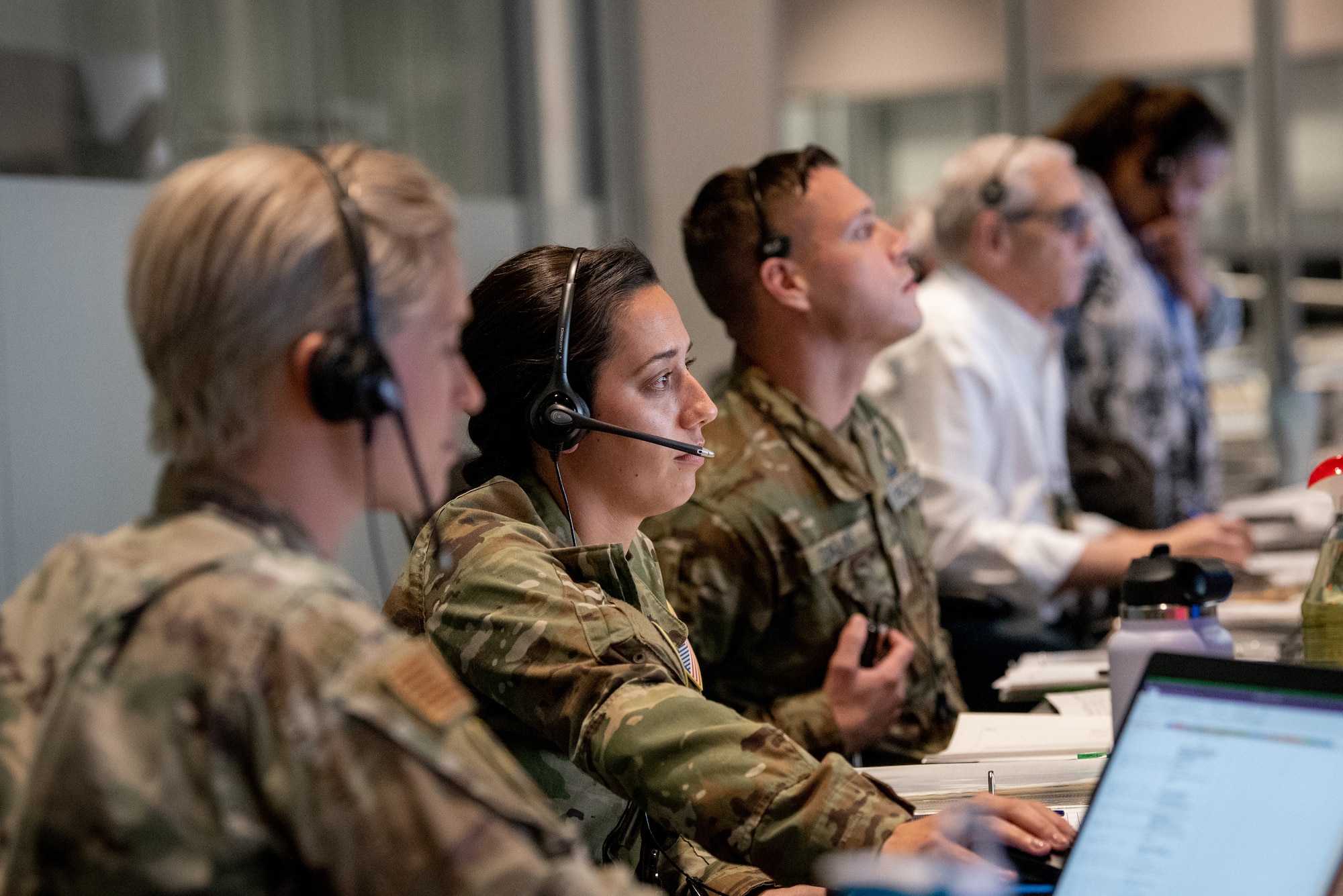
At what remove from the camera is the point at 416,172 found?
35.0 inches

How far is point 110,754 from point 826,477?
1.37 metres

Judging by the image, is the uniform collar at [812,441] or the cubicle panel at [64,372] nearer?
the uniform collar at [812,441]

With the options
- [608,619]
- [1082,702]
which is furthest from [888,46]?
[608,619]

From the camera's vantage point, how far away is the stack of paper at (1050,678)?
1957mm

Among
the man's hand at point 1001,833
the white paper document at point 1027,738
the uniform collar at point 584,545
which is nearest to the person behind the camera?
the man's hand at point 1001,833

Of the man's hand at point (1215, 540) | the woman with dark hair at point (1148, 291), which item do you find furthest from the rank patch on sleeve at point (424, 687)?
the woman with dark hair at point (1148, 291)

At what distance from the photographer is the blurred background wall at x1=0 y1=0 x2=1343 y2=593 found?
7.16 ft

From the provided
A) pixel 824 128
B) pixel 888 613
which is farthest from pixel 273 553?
pixel 824 128

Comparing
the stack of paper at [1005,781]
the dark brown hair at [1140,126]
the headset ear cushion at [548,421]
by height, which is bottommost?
the stack of paper at [1005,781]

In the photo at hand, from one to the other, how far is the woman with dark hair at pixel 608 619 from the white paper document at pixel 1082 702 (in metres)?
0.55

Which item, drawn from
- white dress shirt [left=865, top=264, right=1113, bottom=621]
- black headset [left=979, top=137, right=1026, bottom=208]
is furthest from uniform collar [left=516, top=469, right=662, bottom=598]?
black headset [left=979, top=137, right=1026, bottom=208]

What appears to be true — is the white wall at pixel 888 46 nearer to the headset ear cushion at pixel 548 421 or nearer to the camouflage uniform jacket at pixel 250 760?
the headset ear cushion at pixel 548 421

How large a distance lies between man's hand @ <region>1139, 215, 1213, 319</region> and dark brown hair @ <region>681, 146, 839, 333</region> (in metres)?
1.98

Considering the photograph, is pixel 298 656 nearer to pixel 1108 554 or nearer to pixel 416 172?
pixel 416 172
